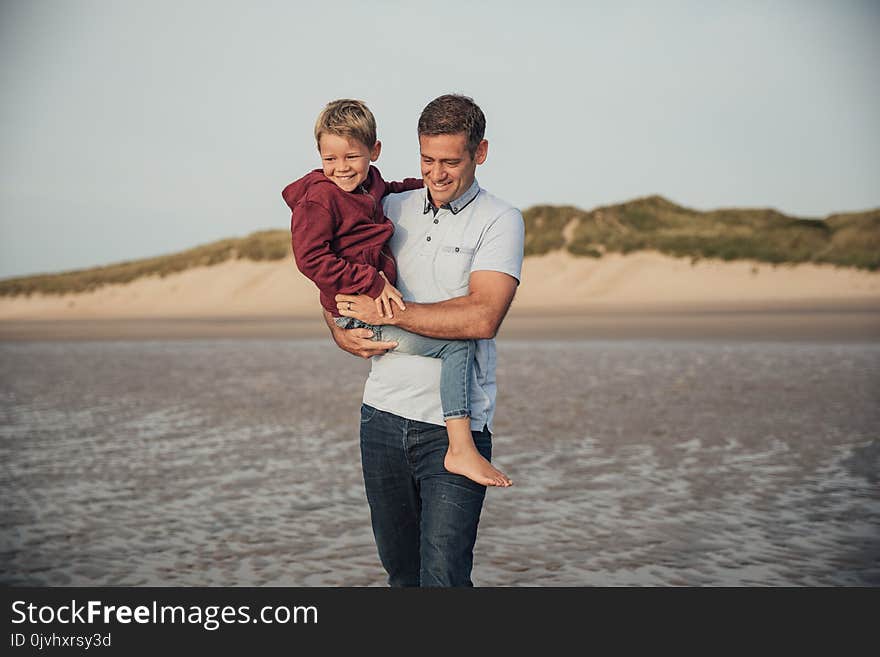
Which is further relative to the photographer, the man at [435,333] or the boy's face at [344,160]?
the boy's face at [344,160]

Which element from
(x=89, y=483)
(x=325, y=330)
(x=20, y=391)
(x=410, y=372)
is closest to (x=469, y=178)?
(x=410, y=372)

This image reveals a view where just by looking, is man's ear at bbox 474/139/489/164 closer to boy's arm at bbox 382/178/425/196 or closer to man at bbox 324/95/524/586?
man at bbox 324/95/524/586

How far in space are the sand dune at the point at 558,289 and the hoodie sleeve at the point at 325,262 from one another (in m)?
29.6

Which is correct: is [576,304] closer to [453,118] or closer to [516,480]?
[516,480]

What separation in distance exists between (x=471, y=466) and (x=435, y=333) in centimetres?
47

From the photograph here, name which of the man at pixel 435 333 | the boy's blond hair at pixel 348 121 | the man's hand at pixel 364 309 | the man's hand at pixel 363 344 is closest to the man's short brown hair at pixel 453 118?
the man at pixel 435 333

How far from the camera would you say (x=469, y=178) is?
3809mm

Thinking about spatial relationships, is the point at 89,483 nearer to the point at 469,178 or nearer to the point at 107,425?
the point at 107,425

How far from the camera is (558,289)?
43031 millimetres

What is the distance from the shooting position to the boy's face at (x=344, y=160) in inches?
154

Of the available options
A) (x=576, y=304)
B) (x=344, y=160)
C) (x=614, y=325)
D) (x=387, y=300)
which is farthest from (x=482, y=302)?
(x=576, y=304)

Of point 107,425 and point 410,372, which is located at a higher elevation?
point 410,372

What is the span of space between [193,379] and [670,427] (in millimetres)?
7966

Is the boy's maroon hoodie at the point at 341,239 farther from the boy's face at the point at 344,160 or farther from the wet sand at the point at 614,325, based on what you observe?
the wet sand at the point at 614,325
